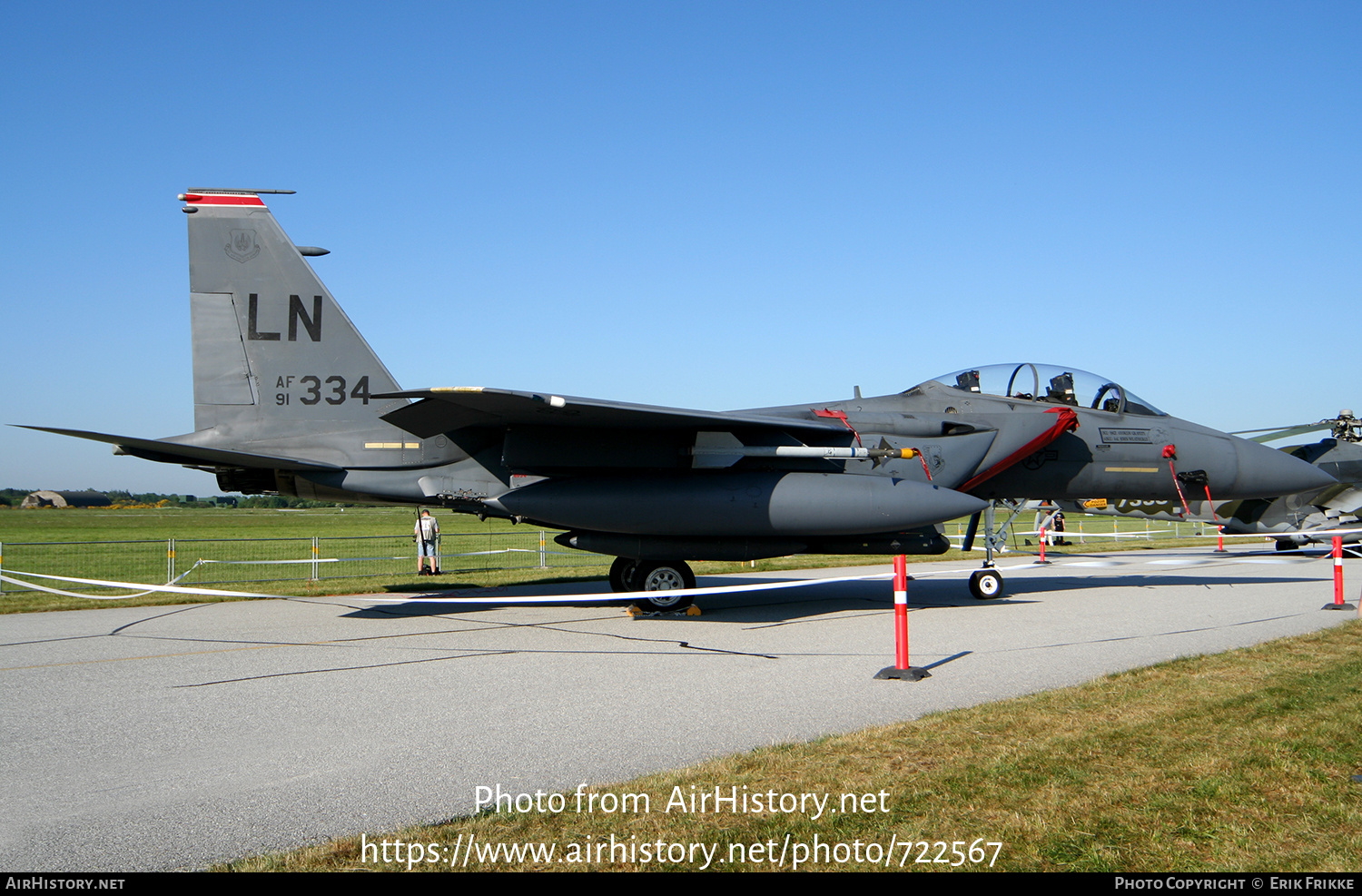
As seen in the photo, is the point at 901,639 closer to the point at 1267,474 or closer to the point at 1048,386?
the point at 1048,386

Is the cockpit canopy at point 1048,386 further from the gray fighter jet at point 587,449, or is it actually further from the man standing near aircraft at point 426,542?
the man standing near aircraft at point 426,542

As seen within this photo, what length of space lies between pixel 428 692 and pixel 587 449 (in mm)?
4792

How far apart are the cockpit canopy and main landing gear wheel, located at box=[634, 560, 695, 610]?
15.8 feet

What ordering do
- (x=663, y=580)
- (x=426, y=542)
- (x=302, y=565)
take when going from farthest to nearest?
(x=302, y=565) < (x=426, y=542) < (x=663, y=580)

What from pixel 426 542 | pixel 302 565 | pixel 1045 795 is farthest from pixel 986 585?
pixel 302 565

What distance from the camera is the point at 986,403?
12438mm

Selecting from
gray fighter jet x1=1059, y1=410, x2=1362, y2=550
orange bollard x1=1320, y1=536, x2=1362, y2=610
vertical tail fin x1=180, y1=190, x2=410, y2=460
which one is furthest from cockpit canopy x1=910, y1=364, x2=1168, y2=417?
vertical tail fin x1=180, y1=190, x2=410, y2=460

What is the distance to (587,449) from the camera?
35.5 feet

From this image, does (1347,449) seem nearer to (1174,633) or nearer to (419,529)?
(1174,633)

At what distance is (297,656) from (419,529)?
993 centimetres

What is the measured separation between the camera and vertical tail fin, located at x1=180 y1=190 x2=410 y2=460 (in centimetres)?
1117

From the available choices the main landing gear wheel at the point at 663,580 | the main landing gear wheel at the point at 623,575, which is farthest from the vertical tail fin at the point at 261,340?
the main landing gear wheel at the point at 663,580

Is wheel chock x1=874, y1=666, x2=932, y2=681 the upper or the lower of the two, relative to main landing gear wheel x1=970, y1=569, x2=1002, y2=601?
upper

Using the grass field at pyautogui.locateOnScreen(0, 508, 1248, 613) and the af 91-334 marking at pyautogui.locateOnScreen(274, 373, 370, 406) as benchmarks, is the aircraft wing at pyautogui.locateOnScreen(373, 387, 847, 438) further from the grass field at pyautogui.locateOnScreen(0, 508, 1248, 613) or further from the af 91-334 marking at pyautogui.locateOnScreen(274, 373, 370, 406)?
the grass field at pyautogui.locateOnScreen(0, 508, 1248, 613)
